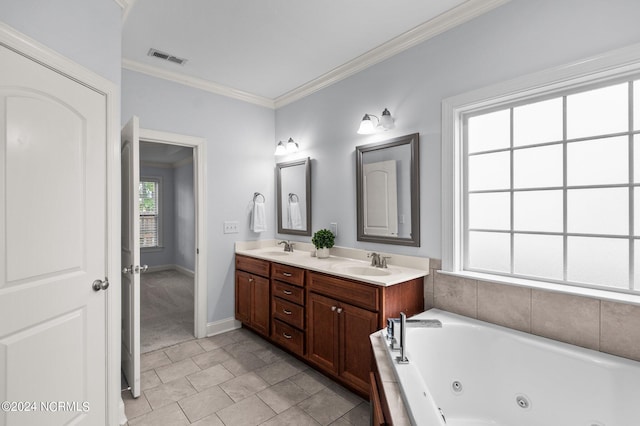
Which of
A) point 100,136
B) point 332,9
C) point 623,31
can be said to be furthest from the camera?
point 332,9

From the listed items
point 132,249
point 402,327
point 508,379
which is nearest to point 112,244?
point 132,249

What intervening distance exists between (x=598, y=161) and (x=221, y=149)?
3.13 metres

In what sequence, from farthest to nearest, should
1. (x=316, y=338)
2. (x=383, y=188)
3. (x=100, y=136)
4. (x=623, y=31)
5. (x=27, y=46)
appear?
1. (x=383, y=188)
2. (x=316, y=338)
3. (x=100, y=136)
4. (x=623, y=31)
5. (x=27, y=46)

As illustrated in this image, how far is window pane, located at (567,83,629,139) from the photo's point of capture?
1.61m

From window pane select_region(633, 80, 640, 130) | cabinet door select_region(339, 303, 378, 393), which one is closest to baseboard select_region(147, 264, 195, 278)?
cabinet door select_region(339, 303, 378, 393)

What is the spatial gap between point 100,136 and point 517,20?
2516mm

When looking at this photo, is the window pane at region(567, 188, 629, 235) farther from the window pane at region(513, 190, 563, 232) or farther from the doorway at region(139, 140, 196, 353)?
the doorway at region(139, 140, 196, 353)

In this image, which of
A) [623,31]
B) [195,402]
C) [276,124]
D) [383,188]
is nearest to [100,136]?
[195,402]

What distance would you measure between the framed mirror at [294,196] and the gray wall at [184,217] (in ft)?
9.57

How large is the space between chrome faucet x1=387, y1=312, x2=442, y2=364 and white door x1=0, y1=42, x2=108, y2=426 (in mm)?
1608

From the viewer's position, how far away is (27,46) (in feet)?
4.29

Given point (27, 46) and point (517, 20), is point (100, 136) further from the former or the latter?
point (517, 20)

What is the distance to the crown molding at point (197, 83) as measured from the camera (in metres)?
2.79

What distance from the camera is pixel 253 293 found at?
3.12 m
